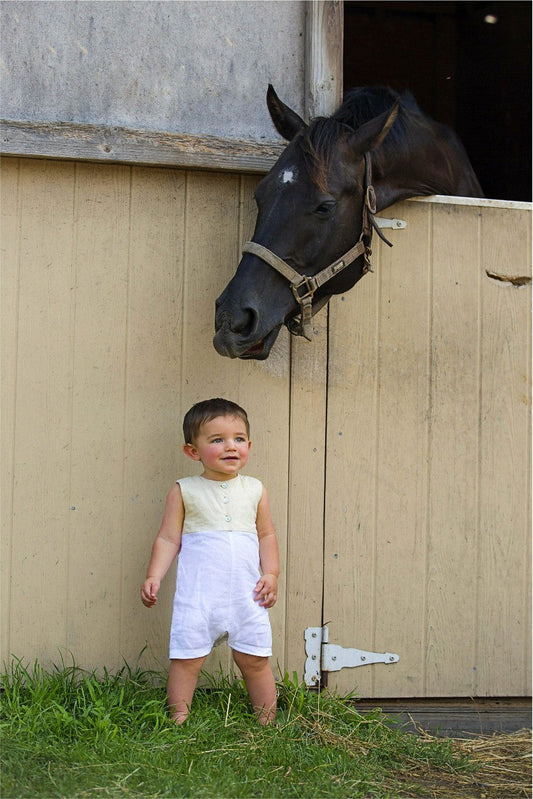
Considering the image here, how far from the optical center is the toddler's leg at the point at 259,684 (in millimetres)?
2701

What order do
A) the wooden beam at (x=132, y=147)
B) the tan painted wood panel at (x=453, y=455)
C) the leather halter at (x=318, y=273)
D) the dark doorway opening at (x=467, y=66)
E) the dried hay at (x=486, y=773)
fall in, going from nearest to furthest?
the dried hay at (x=486, y=773)
the leather halter at (x=318, y=273)
the wooden beam at (x=132, y=147)
the tan painted wood panel at (x=453, y=455)
the dark doorway opening at (x=467, y=66)

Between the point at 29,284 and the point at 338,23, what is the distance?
1548 millimetres

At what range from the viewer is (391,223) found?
322 centimetres

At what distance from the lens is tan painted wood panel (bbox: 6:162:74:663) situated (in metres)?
2.94

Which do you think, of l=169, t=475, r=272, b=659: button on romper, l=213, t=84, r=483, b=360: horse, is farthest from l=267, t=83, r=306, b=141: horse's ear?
l=169, t=475, r=272, b=659: button on romper

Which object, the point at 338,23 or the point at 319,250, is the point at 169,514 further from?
the point at 338,23

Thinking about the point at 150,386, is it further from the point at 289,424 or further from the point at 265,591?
the point at 265,591

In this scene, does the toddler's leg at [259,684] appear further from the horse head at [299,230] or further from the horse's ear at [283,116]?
the horse's ear at [283,116]

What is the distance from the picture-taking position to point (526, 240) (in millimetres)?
3334

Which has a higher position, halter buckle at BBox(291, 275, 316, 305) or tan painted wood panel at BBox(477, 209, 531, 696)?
halter buckle at BBox(291, 275, 316, 305)

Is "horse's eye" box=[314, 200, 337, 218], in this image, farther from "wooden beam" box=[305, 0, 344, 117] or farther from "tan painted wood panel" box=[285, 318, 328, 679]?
"wooden beam" box=[305, 0, 344, 117]

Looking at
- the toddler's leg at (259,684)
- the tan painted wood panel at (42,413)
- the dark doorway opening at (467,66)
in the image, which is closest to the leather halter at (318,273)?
the tan painted wood panel at (42,413)

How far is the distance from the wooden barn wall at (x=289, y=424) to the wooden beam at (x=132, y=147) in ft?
0.24

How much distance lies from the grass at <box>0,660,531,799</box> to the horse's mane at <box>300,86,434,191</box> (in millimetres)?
1742
